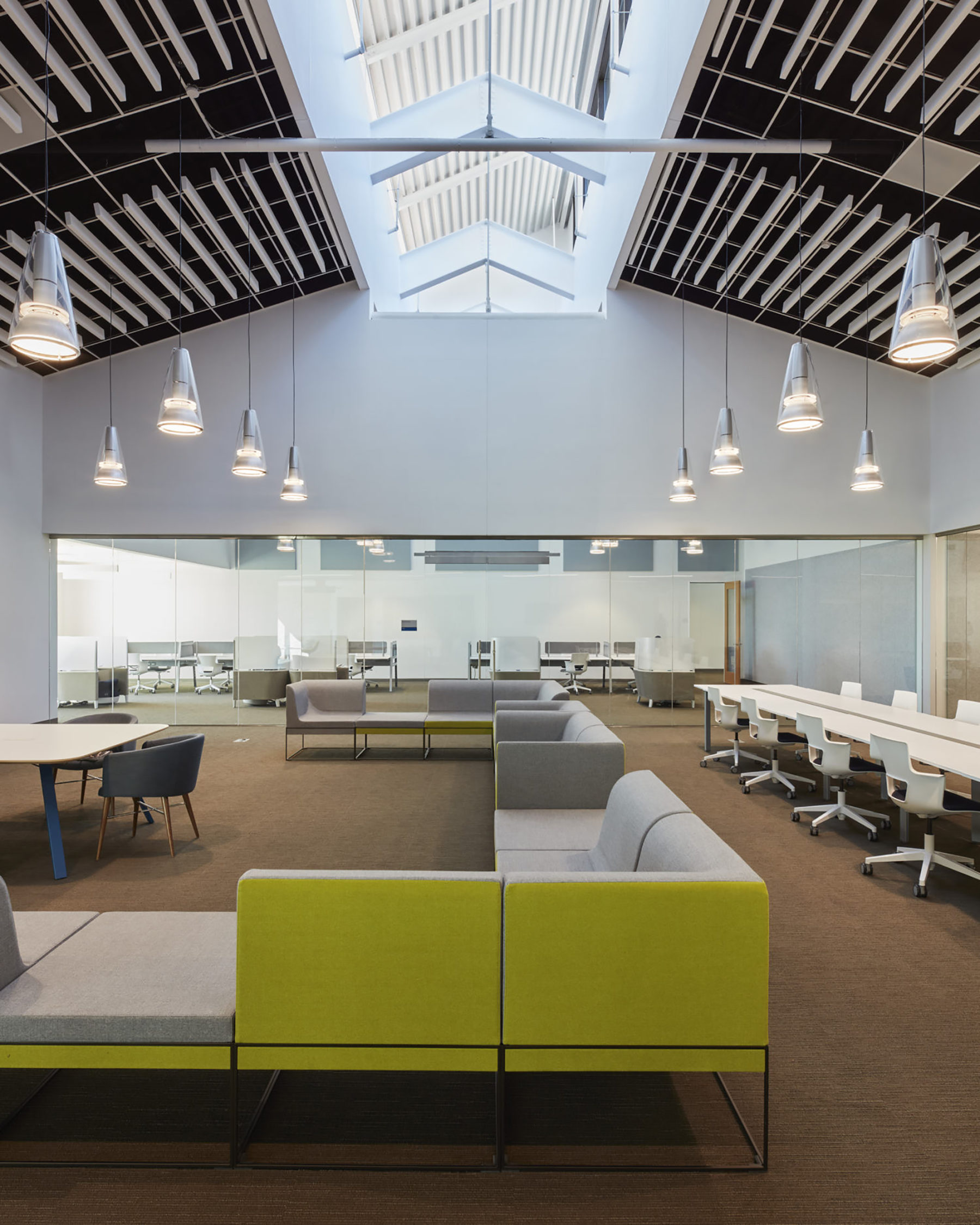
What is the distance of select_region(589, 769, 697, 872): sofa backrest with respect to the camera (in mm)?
2965

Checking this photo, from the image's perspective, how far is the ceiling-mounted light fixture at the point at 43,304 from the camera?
3.18 metres

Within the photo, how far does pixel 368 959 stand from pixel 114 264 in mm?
8458

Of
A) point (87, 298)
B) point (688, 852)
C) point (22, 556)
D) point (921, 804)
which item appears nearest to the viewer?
point (688, 852)

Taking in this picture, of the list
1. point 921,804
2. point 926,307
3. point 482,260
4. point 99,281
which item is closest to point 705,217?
point 482,260

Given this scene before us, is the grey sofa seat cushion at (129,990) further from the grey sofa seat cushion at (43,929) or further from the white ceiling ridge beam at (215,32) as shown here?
the white ceiling ridge beam at (215,32)

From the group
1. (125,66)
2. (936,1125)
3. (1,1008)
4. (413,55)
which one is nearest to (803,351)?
(936,1125)

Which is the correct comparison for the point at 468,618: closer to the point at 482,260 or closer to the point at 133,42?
the point at 482,260

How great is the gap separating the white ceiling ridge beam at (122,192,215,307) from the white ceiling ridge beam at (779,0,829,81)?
581 centimetres

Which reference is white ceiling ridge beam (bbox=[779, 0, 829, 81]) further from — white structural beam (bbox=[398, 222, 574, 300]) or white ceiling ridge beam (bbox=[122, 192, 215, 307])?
white ceiling ridge beam (bbox=[122, 192, 215, 307])

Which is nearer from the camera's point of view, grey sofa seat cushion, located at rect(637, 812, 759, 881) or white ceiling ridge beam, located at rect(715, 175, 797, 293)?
grey sofa seat cushion, located at rect(637, 812, 759, 881)

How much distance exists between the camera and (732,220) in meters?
7.94

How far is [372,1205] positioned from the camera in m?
2.04

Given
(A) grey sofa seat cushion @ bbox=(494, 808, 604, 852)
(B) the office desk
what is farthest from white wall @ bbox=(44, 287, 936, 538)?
(A) grey sofa seat cushion @ bbox=(494, 808, 604, 852)

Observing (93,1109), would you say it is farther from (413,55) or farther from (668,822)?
(413,55)
